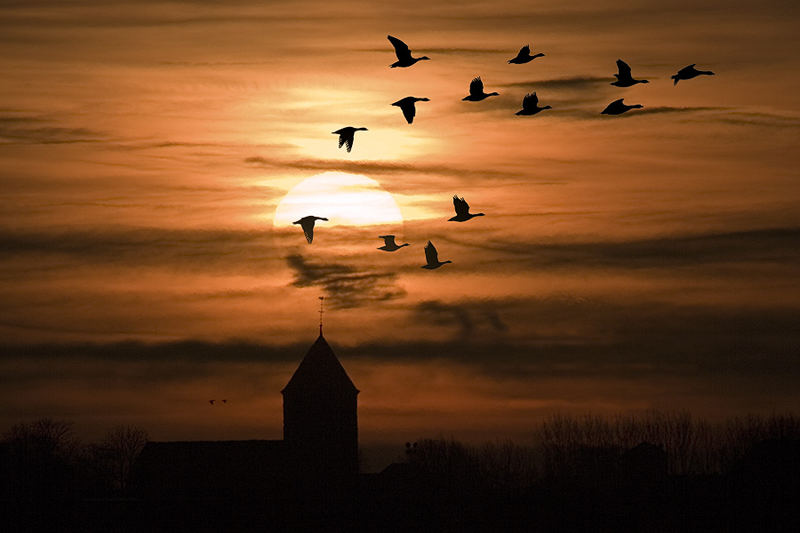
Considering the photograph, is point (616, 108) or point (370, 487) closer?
point (616, 108)

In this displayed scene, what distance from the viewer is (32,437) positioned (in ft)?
413

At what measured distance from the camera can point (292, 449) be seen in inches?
4126

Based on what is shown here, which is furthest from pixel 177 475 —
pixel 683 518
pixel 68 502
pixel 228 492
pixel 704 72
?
pixel 704 72

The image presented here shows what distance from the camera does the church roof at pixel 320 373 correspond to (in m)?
105

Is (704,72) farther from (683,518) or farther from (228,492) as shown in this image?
(228,492)

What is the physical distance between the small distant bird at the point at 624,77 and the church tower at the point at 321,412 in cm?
6687

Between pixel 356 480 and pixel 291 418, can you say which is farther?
pixel 291 418

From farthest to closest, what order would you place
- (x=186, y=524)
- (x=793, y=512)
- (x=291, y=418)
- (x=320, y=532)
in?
(x=291, y=418), (x=186, y=524), (x=320, y=532), (x=793, y=512)

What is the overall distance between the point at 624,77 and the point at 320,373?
6756 centimetres

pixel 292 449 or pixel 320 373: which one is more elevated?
pixel 320 373

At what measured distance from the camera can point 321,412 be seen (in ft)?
343

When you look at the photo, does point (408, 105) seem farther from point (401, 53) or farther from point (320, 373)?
point (320, 373)

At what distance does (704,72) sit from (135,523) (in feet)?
167

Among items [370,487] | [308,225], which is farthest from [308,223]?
[370,487]
